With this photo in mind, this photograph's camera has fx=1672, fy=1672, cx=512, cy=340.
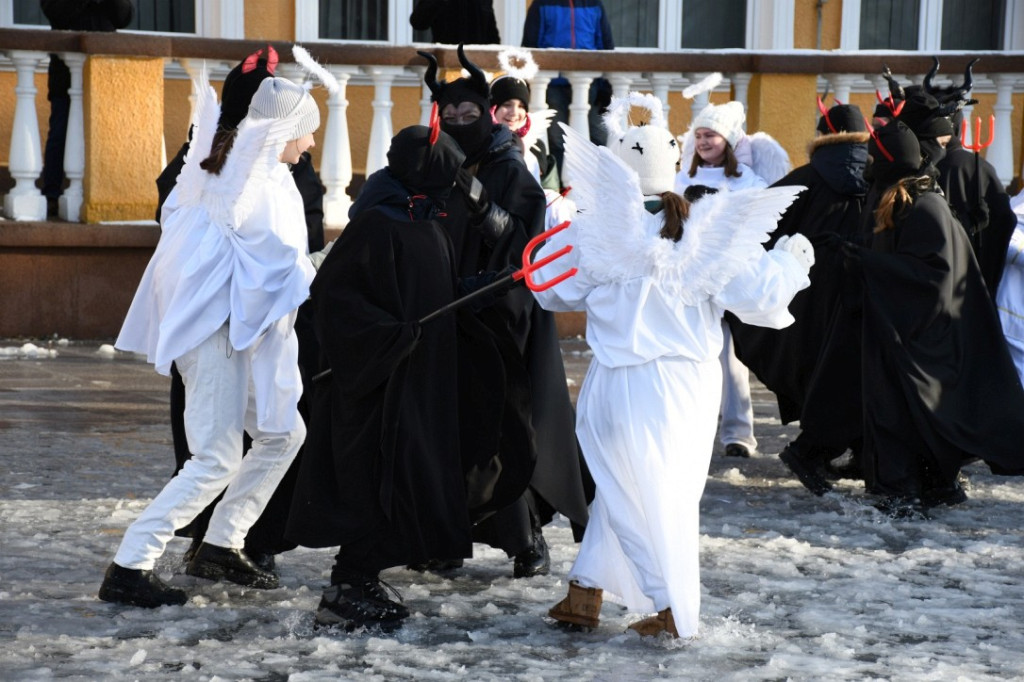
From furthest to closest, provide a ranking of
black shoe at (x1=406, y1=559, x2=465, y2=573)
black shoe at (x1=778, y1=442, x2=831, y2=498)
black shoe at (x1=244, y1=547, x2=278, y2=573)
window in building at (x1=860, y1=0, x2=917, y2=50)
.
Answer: window in building at (x1=860, y1=0, x2=917, y2=50)
black shoe at (x1=778, y1=442, x2=831, y2=498)
black shoe at (x1=406, y1=559, x2=465, y2=573)
black shoe at (x1=244, y1=547, x2=278, y2=573)

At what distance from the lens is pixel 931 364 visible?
791 centimetres

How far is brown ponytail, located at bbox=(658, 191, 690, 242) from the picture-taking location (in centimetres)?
565

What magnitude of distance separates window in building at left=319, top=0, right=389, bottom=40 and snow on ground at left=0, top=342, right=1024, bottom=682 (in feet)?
25.8

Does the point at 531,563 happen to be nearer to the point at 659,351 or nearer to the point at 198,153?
the point at 659,351

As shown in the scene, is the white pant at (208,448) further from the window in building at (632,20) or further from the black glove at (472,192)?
the window in building at (632,20)

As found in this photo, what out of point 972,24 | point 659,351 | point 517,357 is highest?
point 972,24

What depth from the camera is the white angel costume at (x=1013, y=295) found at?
28.4 ft

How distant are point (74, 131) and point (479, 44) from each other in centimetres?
314

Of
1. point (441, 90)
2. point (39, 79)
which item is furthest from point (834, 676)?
point (39, 79)

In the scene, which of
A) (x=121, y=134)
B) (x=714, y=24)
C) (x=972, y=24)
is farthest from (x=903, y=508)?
(x=972, y=24)

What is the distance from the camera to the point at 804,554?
A: 22.5 feet

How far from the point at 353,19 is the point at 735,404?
7.71 metres

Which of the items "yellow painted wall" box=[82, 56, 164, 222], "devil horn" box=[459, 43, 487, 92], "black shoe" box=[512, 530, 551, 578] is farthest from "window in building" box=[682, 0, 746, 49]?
→ "black shoe" box=[512, 530, 551, 578]

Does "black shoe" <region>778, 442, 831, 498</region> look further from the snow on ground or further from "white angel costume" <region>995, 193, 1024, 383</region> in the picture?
"white angel costume" <region>995, 193, 1024, 383</region>
